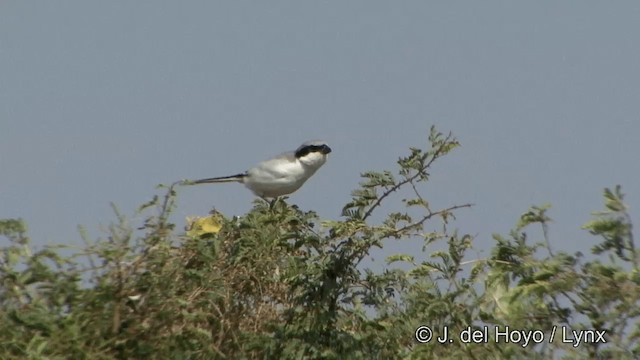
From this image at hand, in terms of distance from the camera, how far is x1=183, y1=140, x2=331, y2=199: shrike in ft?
43.0

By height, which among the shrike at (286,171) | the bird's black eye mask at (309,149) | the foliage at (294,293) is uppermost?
the bird's black eye mask at (309,149)

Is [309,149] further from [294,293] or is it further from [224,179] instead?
[294,293]

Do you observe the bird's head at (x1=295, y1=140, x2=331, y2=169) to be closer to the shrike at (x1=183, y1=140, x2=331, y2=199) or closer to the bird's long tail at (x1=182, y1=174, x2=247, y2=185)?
the shrike at (x1=183, y1=140, x2=331, y2=199)

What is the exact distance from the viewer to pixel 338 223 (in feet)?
28.0

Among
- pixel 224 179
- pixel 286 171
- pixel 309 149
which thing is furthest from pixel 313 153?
pixel 224 179

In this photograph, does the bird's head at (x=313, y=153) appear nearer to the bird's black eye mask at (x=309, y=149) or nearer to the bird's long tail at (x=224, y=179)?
the bird's black eye mask at (x=309, y=149)

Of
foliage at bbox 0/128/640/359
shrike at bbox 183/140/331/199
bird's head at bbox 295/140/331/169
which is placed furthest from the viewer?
bird's head at bbox 295/140/331/169

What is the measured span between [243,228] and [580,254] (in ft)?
8.63

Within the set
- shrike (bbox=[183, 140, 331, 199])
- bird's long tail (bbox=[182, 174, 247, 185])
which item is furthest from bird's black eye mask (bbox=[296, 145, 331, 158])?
bird's long tail (bbox=[182, 174, 247, 185])

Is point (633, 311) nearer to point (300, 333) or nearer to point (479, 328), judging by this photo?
point (479, 328)

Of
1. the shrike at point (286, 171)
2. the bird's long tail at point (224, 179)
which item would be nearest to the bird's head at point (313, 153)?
the shrike at point (286, 171)

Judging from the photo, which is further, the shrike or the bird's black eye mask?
the bird's black eye mask

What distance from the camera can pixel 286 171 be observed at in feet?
43.1

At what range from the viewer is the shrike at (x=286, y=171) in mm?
13117
